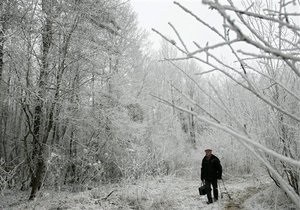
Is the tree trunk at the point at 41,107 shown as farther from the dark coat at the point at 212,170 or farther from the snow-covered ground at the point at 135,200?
Answer: the dark coat at the point at 212,170

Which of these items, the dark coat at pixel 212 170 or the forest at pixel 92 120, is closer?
the forest at pixel 92 120

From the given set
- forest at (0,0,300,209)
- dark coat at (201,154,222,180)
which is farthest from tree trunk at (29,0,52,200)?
dark coat at (201,154,222,180)

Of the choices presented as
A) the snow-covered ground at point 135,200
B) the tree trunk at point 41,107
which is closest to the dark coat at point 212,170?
the snow-covered ground at point 135,200

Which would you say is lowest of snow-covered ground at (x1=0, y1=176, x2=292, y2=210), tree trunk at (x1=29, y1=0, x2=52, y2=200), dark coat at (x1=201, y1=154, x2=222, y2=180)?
snow-covered ground at (x1=0, y1=176, x2=292, y2=210)

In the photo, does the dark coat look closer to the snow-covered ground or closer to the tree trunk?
the snow-covered ground

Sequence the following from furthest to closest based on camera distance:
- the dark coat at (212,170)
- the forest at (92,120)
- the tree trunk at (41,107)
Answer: the dark coat at (212,170), the tree trunk at (41,107), the forest at (92,120)

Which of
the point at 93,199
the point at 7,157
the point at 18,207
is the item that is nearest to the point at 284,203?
the point at 93,199

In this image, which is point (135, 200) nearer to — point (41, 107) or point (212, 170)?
point (212, 170)

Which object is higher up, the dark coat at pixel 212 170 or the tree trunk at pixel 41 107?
the tree trunk at pixel 41 107

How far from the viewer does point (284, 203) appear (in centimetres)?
698

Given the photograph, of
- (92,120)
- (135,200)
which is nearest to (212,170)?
(135,200)

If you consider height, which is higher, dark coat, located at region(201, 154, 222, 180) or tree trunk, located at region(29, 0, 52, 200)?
tree trunk, located at region(29, 0, 52, 200)

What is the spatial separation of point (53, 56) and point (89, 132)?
3718mm

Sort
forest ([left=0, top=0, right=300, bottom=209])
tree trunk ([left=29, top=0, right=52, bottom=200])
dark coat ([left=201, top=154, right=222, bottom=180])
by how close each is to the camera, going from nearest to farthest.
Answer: forest ([left=0, top=0, right=300, bottom=209]) → tree trunk ([left=29, top=0, right=52, bottom=200]) → dark coat ([left=201, top=154, right=222, bottom=180])
